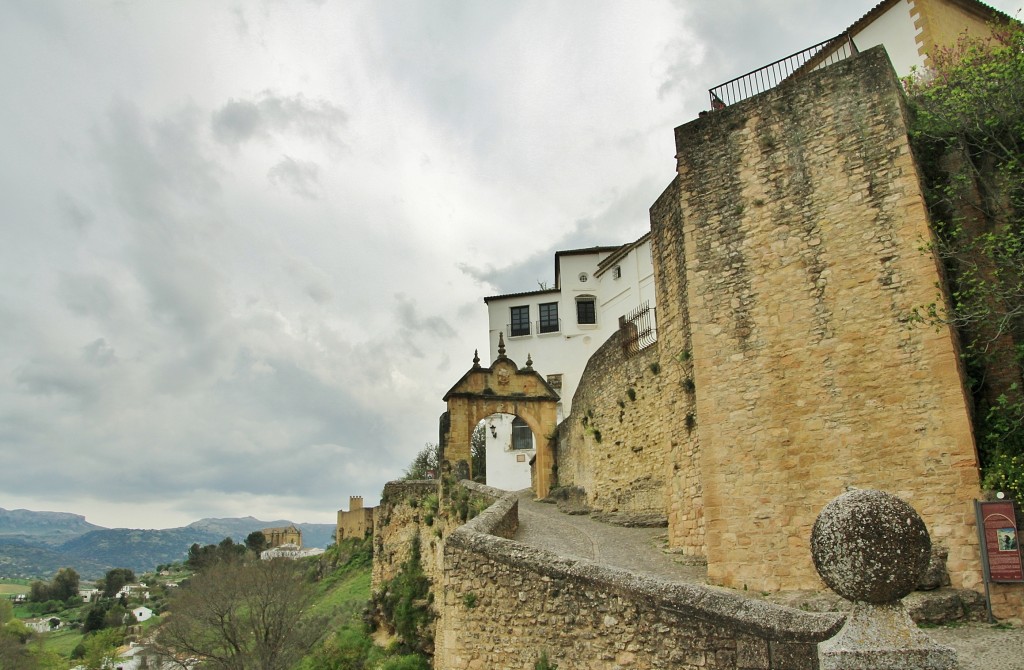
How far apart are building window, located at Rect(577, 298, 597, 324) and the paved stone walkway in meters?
21.4

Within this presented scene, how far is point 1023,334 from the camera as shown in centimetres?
995

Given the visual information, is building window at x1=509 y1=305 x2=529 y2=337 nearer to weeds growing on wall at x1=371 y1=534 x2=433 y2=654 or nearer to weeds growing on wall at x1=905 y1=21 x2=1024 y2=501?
weeds growing on wall at x1=371 y1=534 x2=433 y2=654

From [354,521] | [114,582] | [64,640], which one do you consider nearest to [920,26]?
[354,521]

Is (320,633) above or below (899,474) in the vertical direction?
below

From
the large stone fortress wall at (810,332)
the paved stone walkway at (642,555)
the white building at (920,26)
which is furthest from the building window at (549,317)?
the large stone fortress wall at (810,332)

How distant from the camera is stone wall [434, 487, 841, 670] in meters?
5.71

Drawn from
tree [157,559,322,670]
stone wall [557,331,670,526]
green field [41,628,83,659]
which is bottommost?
green field [41,628,83,659]

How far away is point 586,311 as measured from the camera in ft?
143

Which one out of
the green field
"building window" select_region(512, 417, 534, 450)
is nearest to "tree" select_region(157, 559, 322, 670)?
"building window" select_region(512, 417, 534, 450)

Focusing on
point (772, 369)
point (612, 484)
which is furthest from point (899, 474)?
point (612, 484)

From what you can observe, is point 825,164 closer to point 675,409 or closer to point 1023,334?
point 1023,334

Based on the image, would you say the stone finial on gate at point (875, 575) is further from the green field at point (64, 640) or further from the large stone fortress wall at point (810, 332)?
the green field at point (64, 640)

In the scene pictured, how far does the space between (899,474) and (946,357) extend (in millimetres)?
1759

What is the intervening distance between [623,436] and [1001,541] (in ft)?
36.4
